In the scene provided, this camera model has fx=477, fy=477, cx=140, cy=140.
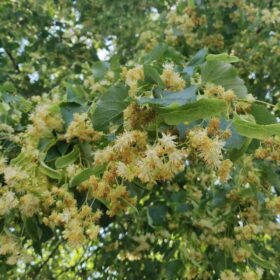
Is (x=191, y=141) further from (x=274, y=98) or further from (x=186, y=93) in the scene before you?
(x=274, y=98)

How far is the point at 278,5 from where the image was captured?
2.81 m

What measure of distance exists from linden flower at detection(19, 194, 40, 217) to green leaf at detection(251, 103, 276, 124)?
52 centimetres

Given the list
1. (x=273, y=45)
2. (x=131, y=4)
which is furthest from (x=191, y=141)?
(x=131, y=4)

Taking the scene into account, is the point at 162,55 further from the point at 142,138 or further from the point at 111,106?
the point at 142,138

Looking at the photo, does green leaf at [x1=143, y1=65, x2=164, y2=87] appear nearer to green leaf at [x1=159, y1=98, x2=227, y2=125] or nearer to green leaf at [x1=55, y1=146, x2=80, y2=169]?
green leaf at [x1=159, y1=98, x2=227, y2=125]

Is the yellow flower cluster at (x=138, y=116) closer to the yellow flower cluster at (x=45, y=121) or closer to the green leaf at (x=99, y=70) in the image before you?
the yellow flower cluster at (x=45, y=121)

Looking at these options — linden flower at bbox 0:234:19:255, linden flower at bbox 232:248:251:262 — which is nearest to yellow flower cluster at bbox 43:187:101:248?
linden flower at bbox 0:234:19:255

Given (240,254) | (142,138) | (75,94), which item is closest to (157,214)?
(240,254)

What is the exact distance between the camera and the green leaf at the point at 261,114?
1011 mm

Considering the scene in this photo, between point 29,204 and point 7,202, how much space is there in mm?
52

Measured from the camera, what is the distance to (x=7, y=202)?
3.46 feet

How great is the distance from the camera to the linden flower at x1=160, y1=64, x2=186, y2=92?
3.03 ft

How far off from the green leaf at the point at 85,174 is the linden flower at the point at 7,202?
0.42 ft

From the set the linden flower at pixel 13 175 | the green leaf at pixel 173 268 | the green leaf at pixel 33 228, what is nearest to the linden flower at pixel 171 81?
the linden flower at pixel 13 175
